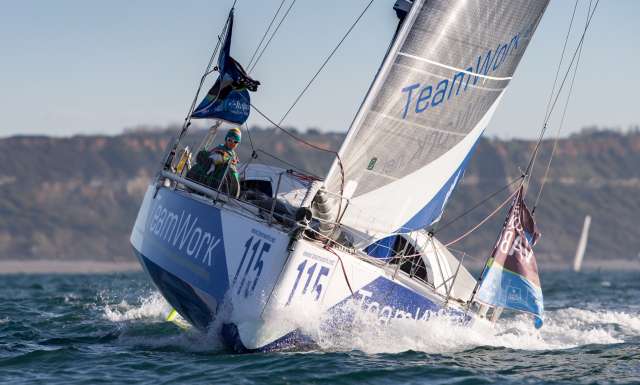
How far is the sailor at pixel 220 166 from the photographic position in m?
8.76

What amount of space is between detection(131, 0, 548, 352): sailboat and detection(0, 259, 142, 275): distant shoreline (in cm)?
4799

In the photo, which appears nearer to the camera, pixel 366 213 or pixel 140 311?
pixel 366 213

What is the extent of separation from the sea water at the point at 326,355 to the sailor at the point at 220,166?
4.13 feet

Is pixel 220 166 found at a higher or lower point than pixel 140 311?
higher

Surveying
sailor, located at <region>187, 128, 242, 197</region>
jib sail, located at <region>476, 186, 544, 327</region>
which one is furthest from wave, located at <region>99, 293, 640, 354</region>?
sailor, located at <region>187, 128, 242, 197</region>

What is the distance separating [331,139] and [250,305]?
79998 mm

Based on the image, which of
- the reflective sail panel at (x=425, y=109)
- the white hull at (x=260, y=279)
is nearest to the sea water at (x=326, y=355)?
the white hull at (x=260, y=279)

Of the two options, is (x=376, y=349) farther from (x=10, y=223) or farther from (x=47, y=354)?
(x=10, y=223)

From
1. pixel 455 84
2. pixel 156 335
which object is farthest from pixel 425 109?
pixel 156 335

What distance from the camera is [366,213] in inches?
345

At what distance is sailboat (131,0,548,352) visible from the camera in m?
7.88

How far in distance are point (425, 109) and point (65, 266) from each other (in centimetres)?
5274

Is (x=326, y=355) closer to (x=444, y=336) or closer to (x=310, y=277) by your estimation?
(x=310, y=277)

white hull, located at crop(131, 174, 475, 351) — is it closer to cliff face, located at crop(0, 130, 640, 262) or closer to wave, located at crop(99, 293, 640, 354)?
wave, located at crop(99, 293, 640, 354)
